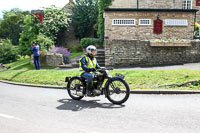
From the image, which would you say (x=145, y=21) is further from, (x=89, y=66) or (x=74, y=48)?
(x=89, y=66)

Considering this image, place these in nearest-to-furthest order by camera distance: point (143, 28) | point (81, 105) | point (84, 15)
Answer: point (81, 105) < point (143, 28) < point (84, 15)

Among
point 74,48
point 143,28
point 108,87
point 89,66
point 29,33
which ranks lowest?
point 108,87

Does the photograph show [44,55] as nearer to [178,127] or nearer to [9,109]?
[9,109]

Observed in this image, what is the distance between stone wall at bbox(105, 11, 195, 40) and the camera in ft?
65.5

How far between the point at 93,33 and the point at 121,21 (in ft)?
36.8

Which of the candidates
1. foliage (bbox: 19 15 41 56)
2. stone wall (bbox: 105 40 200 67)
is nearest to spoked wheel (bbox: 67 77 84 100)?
stone wall (bbox: 105 40 200 67)

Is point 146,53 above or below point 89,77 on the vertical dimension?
above

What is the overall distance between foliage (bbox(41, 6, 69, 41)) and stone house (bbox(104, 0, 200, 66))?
6.26 metres

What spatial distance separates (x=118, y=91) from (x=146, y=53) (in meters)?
9.86

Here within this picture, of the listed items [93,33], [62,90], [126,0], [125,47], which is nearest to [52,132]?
[62,90]

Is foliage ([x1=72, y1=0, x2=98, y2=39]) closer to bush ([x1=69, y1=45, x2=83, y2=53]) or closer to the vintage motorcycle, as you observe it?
bush ([x1=69, y1=45, x2=83, y2=53])

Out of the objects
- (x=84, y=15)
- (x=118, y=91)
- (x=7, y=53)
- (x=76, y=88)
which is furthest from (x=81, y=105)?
(x=84, y=15)

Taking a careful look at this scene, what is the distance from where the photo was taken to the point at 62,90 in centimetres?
948

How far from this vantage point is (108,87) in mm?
6625
